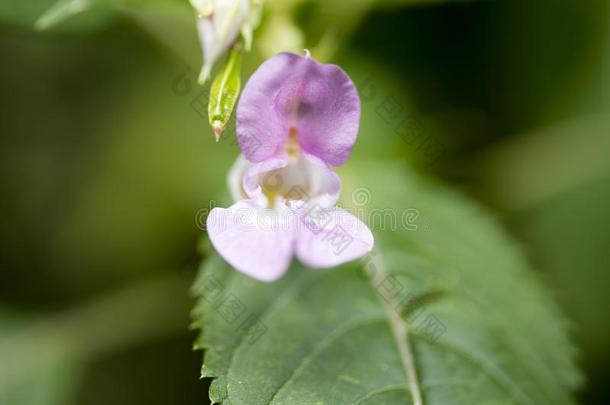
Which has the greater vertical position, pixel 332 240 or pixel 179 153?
pixel 332 240

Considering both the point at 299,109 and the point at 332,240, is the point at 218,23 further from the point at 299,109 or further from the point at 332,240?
the point at 332,240

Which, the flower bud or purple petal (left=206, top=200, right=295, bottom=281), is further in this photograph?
the flower bud

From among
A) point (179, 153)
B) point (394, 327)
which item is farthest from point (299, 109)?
point (179, 153)

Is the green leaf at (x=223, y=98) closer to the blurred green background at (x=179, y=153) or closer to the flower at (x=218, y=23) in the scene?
the flower at (x=218, y=23)

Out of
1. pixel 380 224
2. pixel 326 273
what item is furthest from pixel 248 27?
pixel 380 224

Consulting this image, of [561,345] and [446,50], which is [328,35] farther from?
[561,345]

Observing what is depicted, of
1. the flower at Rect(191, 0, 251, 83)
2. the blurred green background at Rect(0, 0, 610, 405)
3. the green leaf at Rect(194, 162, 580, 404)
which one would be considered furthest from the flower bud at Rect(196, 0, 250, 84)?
the blurred green background at Rect(0, 0, 610, 405)

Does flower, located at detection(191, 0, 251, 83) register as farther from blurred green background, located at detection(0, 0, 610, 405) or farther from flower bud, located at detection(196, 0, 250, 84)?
blurred green background, located at detection(0, 0, 610, 405)
